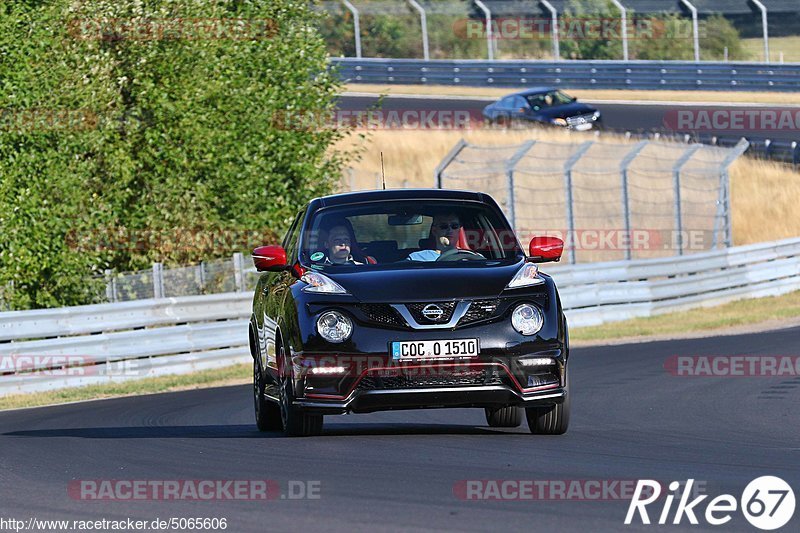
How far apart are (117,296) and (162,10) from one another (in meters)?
4.85

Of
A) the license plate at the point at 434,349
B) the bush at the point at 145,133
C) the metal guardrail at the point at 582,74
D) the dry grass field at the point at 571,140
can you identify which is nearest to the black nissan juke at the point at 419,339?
the license plate at the point at 434,349

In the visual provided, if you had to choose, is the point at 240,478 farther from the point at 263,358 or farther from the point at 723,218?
the point at 723,218

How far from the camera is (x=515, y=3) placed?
1922 inches

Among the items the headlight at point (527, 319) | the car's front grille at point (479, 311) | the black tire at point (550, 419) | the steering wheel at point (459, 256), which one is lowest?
the black tire at point (550, 419)

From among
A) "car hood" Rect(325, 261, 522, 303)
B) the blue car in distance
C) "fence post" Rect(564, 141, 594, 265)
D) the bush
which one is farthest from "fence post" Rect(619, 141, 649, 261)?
"car hood" Rect(325, 261, 522, 303)

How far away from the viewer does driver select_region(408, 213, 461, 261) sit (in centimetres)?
1029

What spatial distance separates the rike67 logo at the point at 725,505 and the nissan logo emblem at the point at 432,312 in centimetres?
223

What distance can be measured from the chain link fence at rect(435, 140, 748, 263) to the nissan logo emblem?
17276mm

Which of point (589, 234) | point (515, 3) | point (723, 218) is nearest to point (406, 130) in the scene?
point (515, 3)

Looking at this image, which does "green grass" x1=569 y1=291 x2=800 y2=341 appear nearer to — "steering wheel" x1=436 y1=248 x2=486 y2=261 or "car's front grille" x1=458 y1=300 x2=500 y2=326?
"steering wheel" x1=436 y1=248 x2=486 y2=261

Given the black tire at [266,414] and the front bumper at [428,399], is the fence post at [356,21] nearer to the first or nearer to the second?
the black tire at [266,414]

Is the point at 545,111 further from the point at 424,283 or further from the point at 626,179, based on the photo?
the point at 424,283

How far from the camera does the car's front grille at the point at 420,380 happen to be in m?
9.38

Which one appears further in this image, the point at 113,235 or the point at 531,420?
the point at 113,235
